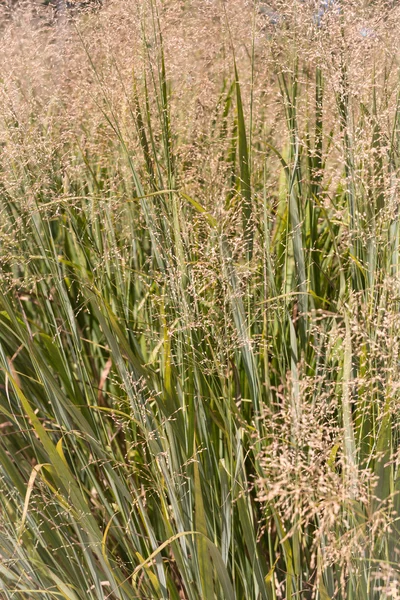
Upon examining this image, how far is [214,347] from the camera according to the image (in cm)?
140

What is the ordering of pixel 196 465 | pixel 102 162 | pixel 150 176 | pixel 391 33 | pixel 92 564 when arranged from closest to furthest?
1. pixel 196 465
2. pixel 92 564
3. pixel 150 176
4. pixel 391 33
5. pixel 102 162

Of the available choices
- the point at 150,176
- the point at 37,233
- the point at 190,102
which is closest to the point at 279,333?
the point at 150,176

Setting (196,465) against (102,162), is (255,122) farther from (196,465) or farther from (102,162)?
(196,465)

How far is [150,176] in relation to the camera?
55.8 inches

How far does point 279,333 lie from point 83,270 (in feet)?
1.74

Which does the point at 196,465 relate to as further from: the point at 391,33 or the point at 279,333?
the point at 391,33

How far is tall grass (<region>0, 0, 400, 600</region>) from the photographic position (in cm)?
114

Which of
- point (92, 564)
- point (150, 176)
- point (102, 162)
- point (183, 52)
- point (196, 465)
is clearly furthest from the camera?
point (102, 162)

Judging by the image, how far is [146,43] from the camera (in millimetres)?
1464

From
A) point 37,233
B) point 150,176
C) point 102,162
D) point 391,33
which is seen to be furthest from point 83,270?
point 391,33

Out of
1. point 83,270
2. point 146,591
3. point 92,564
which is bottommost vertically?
point 146,591

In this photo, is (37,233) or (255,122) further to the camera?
(255,122)

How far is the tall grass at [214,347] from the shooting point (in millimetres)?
1139

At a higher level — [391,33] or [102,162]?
[391,33]
